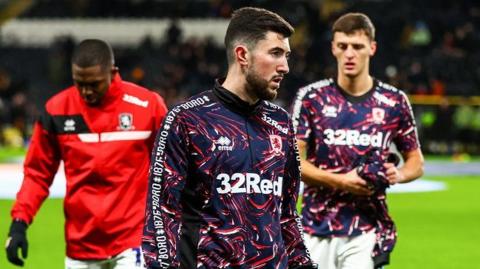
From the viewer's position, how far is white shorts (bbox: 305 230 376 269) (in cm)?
644

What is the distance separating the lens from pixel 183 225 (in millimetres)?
4117

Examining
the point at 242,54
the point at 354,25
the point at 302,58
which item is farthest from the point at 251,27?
the point at 302,58

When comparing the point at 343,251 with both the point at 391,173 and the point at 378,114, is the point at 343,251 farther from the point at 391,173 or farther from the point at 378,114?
the point at 378,114

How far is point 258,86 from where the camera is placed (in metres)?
→ 4.13

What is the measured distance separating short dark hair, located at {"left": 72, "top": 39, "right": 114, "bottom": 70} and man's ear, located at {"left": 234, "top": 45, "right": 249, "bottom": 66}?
2.14 m

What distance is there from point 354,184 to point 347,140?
39 cm

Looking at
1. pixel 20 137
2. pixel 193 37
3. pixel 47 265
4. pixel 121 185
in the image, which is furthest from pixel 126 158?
pixel 193 37

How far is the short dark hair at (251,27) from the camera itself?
13.6ft

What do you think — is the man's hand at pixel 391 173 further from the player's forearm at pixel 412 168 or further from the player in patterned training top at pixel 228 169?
the player in patterned training top at pixel 228 169

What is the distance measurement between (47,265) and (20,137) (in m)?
20.7

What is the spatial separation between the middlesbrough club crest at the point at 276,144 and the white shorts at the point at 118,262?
2105 millimetres

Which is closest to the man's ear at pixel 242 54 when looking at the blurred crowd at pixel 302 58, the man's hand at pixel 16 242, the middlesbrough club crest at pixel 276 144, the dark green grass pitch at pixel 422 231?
the middlesbrough club crest at pixel 276 144

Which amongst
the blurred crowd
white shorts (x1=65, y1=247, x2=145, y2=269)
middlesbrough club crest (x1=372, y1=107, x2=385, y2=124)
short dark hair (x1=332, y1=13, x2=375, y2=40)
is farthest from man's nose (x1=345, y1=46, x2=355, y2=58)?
the blurred crowd

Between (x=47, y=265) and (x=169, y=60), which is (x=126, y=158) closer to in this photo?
(x=47, y=265)
